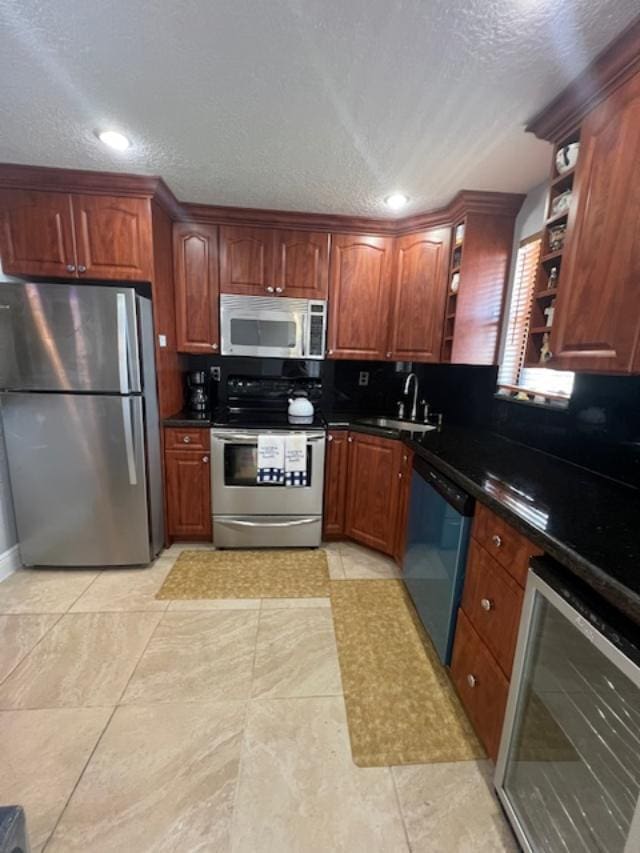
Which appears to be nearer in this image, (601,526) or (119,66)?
(601,526)

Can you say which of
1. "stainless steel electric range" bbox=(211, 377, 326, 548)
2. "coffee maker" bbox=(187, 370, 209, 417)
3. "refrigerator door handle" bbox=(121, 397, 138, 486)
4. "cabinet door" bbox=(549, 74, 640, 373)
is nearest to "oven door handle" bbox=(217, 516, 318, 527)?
"stainless steel electric range" bbox=(211, 377, 326, 548)

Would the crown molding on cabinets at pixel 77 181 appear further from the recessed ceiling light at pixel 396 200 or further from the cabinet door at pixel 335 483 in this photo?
the cabinet door at pixel 335 483

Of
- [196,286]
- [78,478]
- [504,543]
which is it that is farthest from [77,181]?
[504,543]

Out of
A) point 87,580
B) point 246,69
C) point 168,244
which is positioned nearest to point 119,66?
point 246,69

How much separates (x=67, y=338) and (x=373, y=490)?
2.09m

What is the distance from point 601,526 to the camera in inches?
41.9

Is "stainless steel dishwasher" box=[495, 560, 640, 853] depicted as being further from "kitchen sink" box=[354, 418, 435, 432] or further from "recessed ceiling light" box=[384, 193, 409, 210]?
"recessed ceiling light" box=[384, 193, 409, 210]

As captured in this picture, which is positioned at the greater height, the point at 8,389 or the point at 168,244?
the point at 168,244

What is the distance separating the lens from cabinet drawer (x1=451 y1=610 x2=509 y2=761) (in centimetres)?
119

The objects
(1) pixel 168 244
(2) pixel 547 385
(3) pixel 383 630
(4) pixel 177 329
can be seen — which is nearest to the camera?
(3) pixel 383 630

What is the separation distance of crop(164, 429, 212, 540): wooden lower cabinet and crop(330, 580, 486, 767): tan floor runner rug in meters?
1.11

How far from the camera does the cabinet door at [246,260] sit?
8.37ft

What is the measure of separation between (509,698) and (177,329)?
2712 millimetres

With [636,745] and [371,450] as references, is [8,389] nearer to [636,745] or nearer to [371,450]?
[371,450]
